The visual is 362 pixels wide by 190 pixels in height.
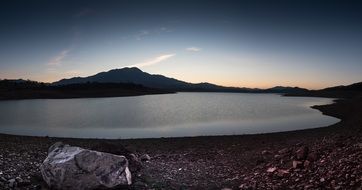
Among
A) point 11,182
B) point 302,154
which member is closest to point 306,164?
point 302,154

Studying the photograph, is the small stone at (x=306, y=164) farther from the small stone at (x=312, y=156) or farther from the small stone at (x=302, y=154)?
the small stone at (x=302, y=154)

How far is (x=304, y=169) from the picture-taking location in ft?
40.7

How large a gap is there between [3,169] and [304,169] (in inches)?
465

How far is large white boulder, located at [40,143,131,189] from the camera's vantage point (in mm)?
11062

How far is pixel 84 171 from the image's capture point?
1117 cm

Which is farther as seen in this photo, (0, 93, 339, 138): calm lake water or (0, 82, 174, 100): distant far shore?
(0, 82, 174, 100): distant far shore

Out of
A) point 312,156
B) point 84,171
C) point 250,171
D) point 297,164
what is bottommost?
point 250,171

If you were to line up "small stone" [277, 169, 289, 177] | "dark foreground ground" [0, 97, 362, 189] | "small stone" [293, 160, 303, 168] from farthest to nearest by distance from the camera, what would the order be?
"small stone" [293, 160, 303, 168], "small stone" [277, 169, 289, 177], "dark foreground ground" [0, 97, 362, 189]

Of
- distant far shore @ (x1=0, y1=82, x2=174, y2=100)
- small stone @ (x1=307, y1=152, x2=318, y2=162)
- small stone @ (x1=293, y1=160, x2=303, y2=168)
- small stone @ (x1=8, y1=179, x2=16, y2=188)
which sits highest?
distant far shore @ (x1=0, y1=82, x2=174, y2=100)

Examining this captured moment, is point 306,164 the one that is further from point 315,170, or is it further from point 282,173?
point 282,173

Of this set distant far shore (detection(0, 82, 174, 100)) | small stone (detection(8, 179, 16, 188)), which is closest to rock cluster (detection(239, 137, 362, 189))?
small stone (detection(8, 179, 16, 188))

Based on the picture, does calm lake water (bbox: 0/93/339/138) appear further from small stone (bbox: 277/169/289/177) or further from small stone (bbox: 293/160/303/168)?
small stone (bbox: 293/160/303/168)

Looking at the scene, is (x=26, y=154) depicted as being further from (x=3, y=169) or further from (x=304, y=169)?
(x=304, y=169)

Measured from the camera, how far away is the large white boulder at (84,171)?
1106 cm
